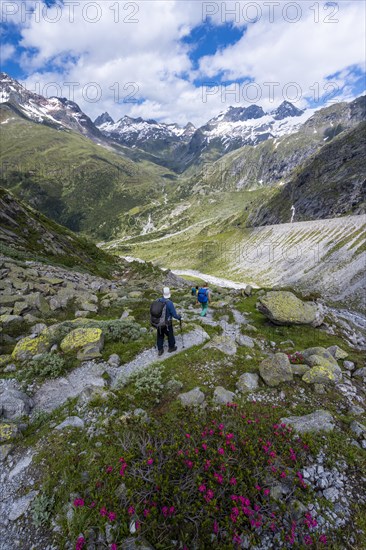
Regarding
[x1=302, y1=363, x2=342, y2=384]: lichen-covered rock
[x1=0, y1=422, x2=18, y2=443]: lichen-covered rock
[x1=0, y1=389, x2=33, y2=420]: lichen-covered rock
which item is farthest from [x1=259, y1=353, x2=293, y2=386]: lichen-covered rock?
[x1=0, y1=389, x2=33, y2=420]: lichen-covered rock

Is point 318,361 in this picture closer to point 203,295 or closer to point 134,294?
point 203,295

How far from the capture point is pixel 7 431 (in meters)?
7.96

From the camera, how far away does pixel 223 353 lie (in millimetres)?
12984

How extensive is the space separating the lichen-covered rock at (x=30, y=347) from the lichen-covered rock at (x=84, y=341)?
854 mm

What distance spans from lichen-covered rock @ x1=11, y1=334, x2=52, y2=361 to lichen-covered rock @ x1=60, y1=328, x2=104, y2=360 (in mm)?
854

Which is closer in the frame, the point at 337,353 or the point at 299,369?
the point at 299,369

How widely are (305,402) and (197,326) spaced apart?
29.3ft

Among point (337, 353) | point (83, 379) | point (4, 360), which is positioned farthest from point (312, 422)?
point (4, 360)

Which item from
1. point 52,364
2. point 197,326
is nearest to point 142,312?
point 197,326

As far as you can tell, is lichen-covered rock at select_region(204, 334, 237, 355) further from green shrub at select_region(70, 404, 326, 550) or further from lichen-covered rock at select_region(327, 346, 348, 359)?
green shrub at select_region(70, 404, 326, 550)

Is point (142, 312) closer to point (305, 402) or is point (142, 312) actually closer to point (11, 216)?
point (305, 402)

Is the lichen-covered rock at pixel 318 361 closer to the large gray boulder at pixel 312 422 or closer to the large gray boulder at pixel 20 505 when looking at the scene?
the large gray boulder at pixel 312 422

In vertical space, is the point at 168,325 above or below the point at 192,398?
above

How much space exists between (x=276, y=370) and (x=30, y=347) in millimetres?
11793
